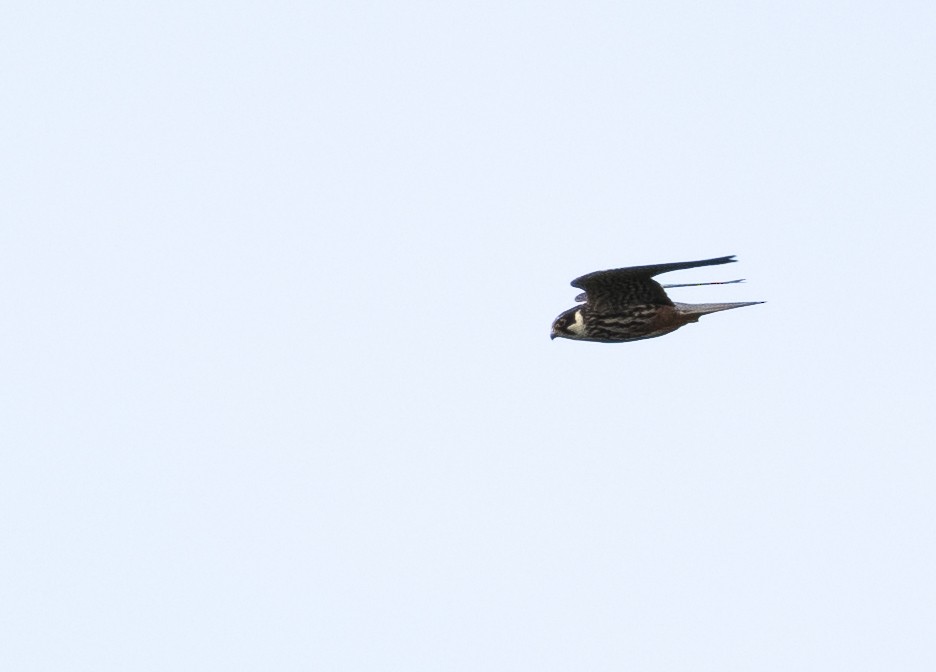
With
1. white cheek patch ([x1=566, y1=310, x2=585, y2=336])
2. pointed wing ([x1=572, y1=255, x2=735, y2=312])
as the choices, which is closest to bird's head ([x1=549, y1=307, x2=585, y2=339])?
white cheek patch ([x1=566, y1=310, x2=585, y2=336])

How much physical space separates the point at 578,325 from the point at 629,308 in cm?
97

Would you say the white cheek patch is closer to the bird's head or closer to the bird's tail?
the bird's head

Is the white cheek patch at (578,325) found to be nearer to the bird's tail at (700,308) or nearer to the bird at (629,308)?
the bird at (629,308)

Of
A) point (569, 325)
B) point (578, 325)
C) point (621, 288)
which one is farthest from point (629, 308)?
point (569, 325)

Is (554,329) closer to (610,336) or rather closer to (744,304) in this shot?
(610,336)

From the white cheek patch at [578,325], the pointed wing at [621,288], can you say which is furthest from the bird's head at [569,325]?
the pointed wing at [621,288]

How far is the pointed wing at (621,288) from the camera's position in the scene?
62.6ft

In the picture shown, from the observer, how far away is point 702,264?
54.9 feet

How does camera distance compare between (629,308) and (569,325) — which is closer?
(629,308)

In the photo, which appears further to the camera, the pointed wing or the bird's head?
the bird's head

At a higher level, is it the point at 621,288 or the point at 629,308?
the point at 621,288

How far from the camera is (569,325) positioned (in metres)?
20.8

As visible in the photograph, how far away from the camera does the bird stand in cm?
1933

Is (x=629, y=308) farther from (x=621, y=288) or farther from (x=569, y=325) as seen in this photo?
(x=569, y=325)
